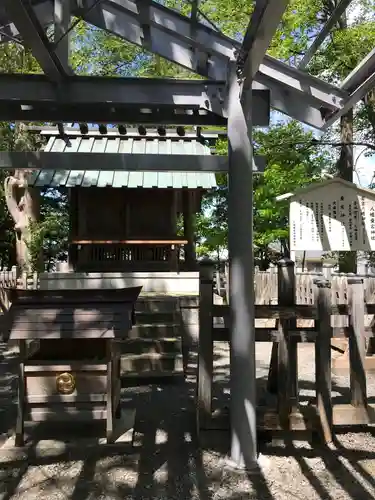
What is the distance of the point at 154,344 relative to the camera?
7852mm

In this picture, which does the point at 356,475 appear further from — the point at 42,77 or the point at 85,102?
the point at 42,77

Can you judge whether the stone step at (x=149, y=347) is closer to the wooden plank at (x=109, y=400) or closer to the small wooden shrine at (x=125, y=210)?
the small wooden shrine at (x=125, y=210)

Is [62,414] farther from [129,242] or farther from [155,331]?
[129,242]

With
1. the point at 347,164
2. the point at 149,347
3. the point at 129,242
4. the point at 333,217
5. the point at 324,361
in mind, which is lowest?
the point at 149,347

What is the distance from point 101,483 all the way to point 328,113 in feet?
14.2

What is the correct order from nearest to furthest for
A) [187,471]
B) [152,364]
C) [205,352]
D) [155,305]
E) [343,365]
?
1. [187,471]
2. [205,352]
3. [152,364]
4. [343,365]
5. [155,305]

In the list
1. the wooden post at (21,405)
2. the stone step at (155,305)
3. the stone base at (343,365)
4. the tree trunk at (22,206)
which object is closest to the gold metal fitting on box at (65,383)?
the wooden post at (21,405)

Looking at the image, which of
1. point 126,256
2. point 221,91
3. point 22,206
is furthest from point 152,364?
point 22,206

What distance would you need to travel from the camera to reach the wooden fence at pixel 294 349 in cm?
456

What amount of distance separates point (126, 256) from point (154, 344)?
370 centimetres

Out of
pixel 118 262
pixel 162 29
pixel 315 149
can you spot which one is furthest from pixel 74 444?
pixel 315 149

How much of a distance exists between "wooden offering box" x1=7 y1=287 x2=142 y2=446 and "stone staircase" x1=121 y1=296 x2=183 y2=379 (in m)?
2.90

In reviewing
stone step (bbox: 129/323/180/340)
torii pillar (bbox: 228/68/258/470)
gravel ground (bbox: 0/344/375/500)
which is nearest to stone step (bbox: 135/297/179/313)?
stone step (bbox: 129/323/180/340)

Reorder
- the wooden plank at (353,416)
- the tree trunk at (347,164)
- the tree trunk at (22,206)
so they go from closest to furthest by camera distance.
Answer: the wooden plank at (353,416)
the tree trunk at (347,164)
the tree trunk at (22,206)
